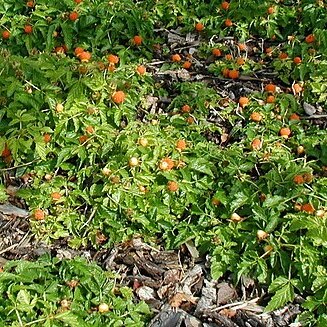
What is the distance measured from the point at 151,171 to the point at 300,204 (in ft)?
2.46

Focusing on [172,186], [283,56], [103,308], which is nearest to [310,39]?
[283,56]

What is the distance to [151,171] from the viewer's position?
136 inches

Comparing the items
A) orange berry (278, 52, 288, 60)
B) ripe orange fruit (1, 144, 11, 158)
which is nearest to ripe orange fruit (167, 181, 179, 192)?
ripe orange fruit (1, 144, 11, 158)

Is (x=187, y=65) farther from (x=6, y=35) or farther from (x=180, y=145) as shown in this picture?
(x=6, y=35)

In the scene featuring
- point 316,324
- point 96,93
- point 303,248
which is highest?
point 96,93

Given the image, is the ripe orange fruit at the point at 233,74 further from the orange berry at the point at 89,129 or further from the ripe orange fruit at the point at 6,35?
the ripe orange fruit at the point at 6,35

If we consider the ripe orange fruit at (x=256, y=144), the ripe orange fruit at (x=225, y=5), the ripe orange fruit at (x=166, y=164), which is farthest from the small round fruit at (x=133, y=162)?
the ripe orange fruit at (x=225, y=5)

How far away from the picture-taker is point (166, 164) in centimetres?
343

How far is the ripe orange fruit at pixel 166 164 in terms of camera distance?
342 centimetres

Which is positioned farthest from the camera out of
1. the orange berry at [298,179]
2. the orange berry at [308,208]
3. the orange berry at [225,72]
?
the orange berry at [225,72]

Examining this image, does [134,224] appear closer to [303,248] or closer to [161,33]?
[303,248]

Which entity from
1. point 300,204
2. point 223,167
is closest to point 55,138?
point 223,167

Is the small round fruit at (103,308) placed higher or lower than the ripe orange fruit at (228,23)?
lower

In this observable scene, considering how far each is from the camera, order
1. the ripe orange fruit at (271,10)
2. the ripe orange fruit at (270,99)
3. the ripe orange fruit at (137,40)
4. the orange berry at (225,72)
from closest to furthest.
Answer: the ripe orange fruit at (270,99)
the orange berry at (225,72)
the ripe orange fruit at (137,40)
the ripe orange fruit at (271,10)
